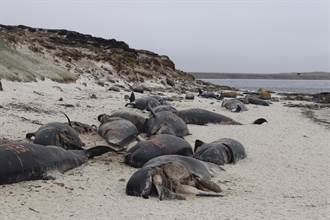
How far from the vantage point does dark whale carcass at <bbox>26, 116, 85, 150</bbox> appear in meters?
7.74

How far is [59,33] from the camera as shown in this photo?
154 ft

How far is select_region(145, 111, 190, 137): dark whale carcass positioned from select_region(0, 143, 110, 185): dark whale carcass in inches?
119

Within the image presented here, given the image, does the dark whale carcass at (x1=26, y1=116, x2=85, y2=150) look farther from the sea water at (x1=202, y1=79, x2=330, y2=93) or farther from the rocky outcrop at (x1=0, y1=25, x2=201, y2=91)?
the sea water at (x1=202, y1=79, x2=330, y2=93)

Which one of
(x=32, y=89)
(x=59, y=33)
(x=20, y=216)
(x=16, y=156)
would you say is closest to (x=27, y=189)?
(x=16, y=156)

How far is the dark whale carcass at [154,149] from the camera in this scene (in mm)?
7203

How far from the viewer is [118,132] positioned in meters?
8.93

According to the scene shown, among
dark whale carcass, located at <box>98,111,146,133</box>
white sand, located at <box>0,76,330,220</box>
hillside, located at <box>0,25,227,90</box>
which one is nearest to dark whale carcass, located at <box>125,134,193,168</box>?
white sand, located at <box>0,76,330,220</box>

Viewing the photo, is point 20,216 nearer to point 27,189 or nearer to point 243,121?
point 27,189

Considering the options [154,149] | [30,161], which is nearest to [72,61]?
[154,149]

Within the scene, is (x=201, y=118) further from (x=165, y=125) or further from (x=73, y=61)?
(x=73, y=61)

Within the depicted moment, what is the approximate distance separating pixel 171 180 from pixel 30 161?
164cm

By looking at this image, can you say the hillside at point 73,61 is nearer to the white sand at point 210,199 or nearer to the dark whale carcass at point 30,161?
the white sand at point 210,199

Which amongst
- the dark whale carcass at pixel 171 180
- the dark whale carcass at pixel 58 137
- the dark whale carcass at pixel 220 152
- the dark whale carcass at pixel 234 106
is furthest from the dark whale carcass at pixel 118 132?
the dark whale carcass at pixel 234 106

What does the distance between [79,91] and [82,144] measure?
1150 cm
